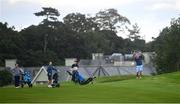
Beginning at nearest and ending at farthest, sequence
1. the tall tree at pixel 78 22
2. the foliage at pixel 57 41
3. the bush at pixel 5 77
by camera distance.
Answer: the bush at pixel 5 77
the foliage at pixel 57 41
the tall tree at pixel 78 22

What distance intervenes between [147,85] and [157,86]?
65cm

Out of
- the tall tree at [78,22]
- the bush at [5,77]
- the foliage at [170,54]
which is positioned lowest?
the bush at [5,77]

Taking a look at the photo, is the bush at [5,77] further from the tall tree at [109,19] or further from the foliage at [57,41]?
the tall tree at [109,19]

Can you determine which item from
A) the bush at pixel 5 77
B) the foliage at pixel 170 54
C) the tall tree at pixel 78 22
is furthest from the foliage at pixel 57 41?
the foliage at pixel 170 54

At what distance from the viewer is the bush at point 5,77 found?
75125 mm

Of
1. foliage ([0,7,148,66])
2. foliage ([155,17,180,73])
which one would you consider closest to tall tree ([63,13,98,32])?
foliage ([0,7,148,66])

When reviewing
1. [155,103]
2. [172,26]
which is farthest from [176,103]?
[172,26]

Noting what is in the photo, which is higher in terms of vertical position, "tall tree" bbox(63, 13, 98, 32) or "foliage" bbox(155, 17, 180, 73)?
"tall tree" bbox(63, 13, 98, 32)

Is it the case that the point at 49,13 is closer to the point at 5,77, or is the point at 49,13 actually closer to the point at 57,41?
the point at 57,41

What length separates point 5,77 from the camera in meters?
76.5

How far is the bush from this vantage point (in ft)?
246

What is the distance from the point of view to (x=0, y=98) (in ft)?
76.7

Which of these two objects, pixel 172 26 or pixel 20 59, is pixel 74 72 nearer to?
pixel 172 26

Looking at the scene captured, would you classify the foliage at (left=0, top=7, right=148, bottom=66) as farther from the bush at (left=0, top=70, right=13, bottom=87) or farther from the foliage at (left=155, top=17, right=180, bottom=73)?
the foliage at (left=155, top=17, right=180, bottom=73)
